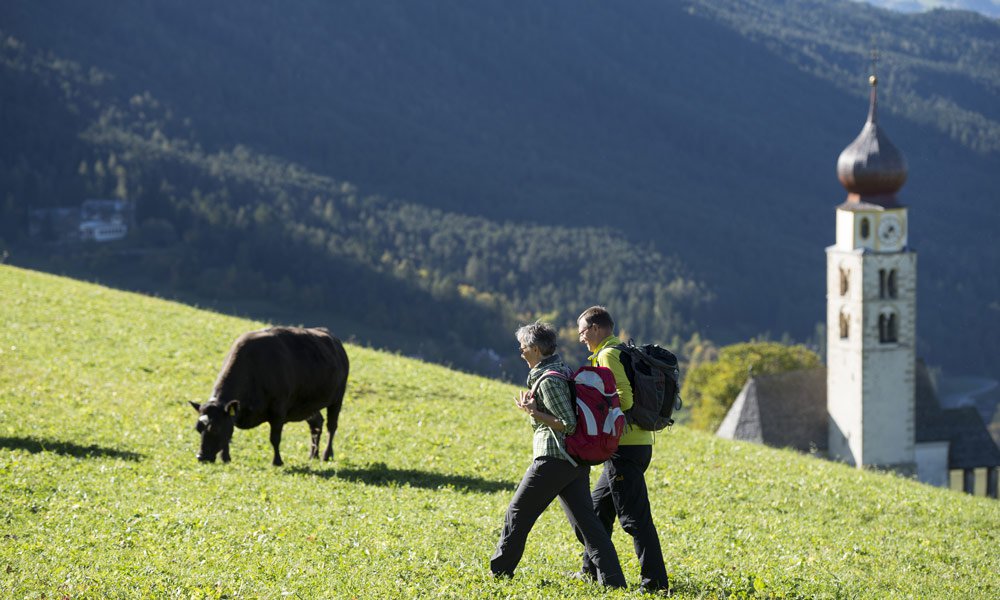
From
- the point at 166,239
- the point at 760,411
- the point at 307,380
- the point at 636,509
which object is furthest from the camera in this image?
the point at 166,239

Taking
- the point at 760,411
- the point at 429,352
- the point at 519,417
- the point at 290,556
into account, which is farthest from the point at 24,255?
the point at 290,556

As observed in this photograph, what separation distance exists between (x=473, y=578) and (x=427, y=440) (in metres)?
9.79

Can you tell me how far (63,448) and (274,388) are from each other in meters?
3.27

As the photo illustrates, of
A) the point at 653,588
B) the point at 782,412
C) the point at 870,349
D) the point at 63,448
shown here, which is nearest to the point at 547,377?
the point at 653,588

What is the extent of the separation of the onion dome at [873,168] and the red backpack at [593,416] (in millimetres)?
68027

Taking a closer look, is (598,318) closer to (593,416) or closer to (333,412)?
(593,416)

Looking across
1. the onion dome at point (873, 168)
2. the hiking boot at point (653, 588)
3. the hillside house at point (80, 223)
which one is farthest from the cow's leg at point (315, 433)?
the hillside house at point (80, 223)

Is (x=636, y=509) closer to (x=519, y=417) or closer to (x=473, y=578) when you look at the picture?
(x=473, y=578)

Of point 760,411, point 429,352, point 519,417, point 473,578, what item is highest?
point 473,578

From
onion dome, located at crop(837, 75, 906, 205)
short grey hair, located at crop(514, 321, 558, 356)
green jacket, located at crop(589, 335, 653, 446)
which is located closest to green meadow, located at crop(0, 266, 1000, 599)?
green jacket, located at crop(589, 335, 653, 446)

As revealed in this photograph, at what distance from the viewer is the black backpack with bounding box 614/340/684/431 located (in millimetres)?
11422

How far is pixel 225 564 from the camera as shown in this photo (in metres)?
11.6

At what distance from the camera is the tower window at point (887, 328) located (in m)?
74.2

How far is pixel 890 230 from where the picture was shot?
74.2 meters
